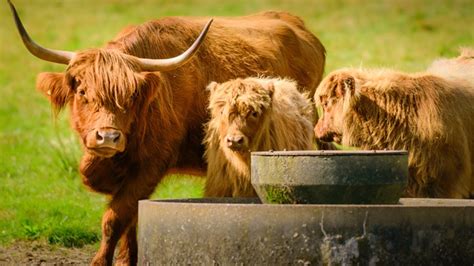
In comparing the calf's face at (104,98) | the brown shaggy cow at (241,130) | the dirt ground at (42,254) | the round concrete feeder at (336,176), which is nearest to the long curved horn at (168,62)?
the calf's face at (104,98)

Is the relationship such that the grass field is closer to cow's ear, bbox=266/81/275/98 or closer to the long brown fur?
the long brown fur

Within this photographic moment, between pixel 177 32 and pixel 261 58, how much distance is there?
0.94 meters

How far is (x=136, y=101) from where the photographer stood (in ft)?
28.0

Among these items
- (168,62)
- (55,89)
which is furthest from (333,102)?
(55,89)

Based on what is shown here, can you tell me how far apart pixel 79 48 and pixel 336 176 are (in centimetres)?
1557

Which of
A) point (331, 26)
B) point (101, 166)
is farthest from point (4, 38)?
point (101, 166)

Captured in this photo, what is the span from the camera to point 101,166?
28.7 ft

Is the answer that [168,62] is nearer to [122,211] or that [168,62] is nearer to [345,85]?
[122,211]

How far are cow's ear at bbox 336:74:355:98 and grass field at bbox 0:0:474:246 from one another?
66.6 inches

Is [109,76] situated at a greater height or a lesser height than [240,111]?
greater

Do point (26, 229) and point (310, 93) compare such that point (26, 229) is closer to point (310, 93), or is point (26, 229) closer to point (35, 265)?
point (35, 265)

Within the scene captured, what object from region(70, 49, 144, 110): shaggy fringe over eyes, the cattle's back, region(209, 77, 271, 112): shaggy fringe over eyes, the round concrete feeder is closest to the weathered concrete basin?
the round concrete feeder

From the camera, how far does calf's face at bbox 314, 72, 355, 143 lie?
856cm

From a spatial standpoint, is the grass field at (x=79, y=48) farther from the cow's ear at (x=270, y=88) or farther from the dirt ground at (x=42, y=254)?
the cow's ear at (x=270, y=88)
